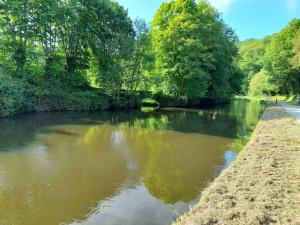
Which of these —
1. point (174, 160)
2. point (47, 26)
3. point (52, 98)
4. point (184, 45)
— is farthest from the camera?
point (184, 45)

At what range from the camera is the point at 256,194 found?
5750 mm

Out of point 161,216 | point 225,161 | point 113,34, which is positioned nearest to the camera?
point 161,216

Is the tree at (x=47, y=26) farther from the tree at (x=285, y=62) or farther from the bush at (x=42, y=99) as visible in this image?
the tree at (x=285, y=62)

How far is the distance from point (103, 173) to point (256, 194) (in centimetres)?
460

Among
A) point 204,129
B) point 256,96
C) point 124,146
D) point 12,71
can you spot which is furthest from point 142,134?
point 256,96

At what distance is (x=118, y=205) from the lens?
6.34m

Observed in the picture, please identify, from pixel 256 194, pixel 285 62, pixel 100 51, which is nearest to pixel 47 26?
pixel 100 51

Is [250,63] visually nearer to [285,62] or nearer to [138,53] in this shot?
[285,62]

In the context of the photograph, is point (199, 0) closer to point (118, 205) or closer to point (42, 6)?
point (42, 6)

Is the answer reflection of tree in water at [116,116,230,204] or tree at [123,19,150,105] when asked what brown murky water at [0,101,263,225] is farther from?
tree at [123,19,150,105]

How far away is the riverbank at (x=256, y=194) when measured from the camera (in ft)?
15.5

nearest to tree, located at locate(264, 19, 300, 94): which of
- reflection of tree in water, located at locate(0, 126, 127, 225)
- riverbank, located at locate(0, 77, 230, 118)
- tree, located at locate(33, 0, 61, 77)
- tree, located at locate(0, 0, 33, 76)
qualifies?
riverbank, located at locate(0, 77, 230, 118)

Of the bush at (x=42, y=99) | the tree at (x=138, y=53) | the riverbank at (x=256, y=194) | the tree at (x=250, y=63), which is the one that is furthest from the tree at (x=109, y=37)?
the tree at (x=250, y=63)

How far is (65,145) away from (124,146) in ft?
8.35
